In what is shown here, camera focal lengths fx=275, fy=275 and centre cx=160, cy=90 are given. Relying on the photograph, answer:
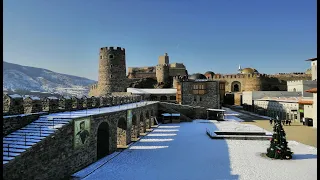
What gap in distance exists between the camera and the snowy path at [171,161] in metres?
11.7

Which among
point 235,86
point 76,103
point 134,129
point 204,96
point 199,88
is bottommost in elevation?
point 134,129

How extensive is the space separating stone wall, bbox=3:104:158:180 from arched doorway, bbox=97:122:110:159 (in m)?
1.18

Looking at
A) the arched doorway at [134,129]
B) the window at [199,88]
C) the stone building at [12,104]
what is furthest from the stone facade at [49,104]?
the window at [199,88]

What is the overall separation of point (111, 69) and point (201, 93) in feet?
40.4

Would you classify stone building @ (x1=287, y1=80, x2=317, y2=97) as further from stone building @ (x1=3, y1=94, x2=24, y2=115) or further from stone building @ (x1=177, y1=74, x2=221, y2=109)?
stone building @ (x1=3, y1=94, x2=24, y2=115)

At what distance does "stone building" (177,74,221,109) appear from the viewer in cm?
3681

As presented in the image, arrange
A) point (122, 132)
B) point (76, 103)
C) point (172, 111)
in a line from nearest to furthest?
1. point (76, 103)
2. point (122, 132)
3. point (172, 111)

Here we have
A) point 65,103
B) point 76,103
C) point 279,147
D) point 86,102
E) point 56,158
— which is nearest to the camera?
point 56,158

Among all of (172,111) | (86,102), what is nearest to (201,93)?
(172,111)

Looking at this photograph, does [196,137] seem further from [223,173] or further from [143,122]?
[223,173]

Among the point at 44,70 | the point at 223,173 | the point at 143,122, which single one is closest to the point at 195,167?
the point at 223,173

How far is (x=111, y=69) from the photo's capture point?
35.5m

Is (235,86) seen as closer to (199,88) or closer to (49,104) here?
(199,88)

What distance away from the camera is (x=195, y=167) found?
12.9m
